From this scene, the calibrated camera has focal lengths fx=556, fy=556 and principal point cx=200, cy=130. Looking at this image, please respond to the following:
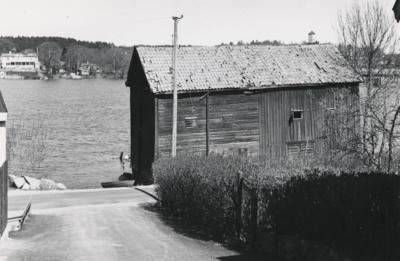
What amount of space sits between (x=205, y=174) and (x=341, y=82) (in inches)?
934

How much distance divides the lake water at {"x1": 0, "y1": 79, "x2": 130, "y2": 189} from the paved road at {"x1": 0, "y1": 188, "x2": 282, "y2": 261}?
19.6m

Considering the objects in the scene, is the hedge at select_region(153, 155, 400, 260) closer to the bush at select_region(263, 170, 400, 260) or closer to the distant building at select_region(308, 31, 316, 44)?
the bush at select_region(263, 170, 400, 260)

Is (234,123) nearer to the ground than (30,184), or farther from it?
farther from it

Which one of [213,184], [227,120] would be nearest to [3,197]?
[213,184]

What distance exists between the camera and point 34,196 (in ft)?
85.7

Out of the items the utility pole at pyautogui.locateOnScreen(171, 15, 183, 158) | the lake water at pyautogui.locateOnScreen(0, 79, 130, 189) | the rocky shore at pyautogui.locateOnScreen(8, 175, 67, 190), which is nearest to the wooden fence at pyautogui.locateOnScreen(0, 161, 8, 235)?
the utility pole at pyautogui.locateOnScreen(171, 15, 183, 158)

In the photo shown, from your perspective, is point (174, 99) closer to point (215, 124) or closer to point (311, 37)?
point (215, 124)

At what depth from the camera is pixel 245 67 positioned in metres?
34.6

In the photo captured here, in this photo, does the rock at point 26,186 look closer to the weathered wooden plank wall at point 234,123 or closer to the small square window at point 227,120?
the weathered wooden plank wall at point 234,123

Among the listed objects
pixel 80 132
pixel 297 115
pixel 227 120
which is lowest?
pixel 80 132

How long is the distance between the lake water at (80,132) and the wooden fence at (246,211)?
88.1 feet

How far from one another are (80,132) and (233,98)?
35.7 metres

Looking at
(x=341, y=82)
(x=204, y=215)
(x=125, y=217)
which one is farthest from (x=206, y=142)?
(x=204, y=215)

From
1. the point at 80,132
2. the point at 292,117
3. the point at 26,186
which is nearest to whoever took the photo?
the point at 26,186
